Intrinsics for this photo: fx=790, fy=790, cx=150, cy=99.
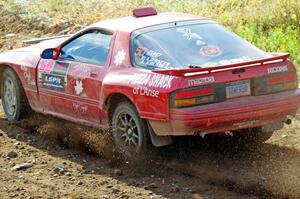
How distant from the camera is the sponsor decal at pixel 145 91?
295 inches

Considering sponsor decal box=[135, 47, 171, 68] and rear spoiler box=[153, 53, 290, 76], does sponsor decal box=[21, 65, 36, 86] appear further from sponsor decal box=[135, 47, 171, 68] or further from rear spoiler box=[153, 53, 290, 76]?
rear spoiler box=[153, 53, 290, 76]

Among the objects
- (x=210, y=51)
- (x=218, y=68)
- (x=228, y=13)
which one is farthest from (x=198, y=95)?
(x=228, y=13)

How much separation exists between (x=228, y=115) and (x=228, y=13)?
8076 millimetres

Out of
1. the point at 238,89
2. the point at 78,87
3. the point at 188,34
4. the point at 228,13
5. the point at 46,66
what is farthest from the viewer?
the point at 228,13

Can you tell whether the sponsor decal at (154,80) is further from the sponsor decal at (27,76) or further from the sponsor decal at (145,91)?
the sponsor decal at (27,76)

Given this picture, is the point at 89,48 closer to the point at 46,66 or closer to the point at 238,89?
the point at 46,66

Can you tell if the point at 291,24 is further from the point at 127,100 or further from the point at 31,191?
the point at 31,191

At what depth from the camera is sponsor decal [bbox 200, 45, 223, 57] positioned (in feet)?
26.2

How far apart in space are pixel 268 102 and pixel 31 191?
2.41 m

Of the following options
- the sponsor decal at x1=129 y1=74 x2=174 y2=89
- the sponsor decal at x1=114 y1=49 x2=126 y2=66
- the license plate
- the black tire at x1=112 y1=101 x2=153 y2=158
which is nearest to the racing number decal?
the sponsor decal at x1=114 y1=49 x2=126 y2=66

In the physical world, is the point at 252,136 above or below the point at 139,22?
below

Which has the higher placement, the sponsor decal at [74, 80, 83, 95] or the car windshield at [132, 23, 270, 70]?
the car windshield at [132, 23, 270, 70]

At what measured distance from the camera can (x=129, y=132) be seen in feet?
26.7

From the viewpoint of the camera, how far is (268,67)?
775 centimetres
